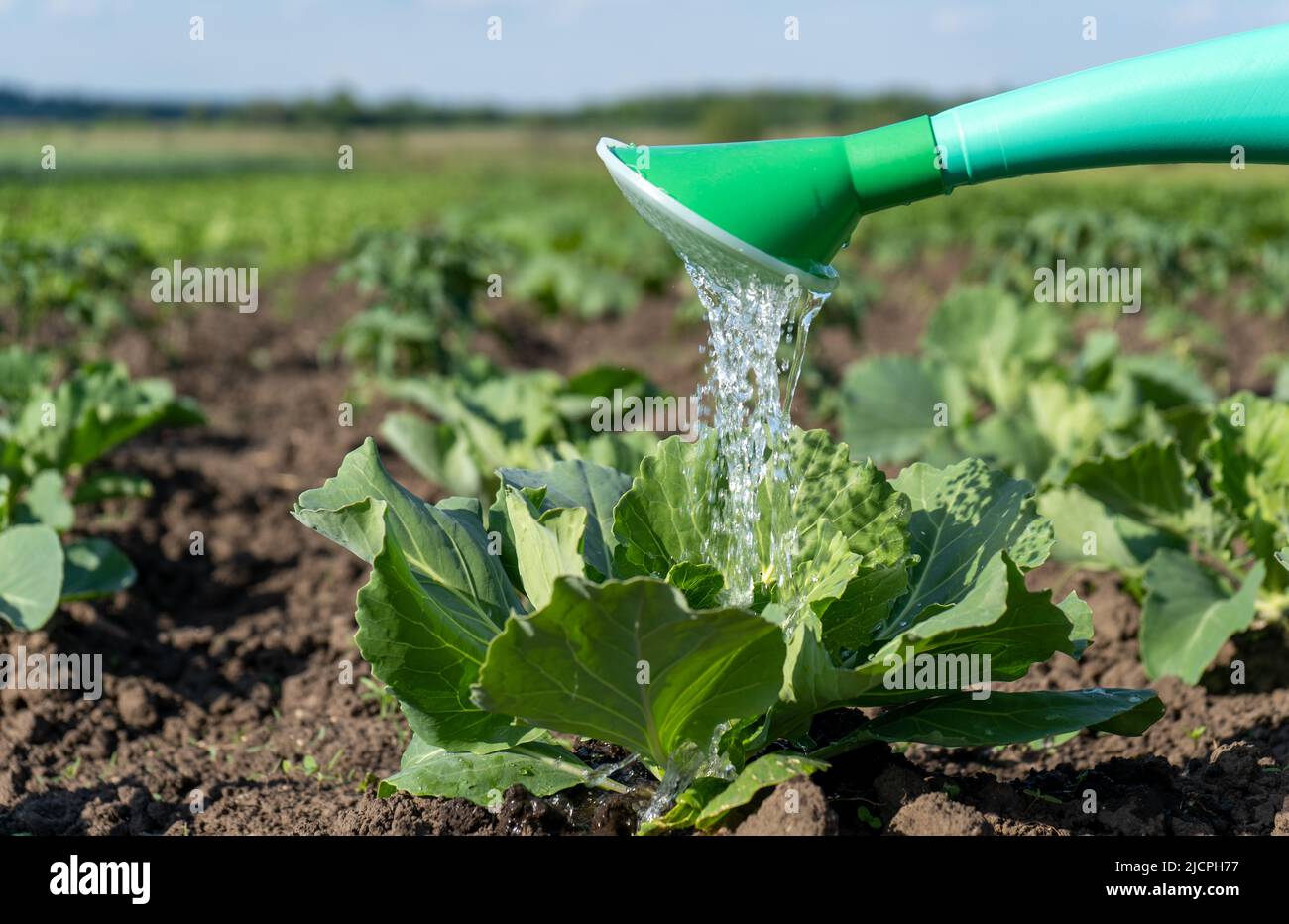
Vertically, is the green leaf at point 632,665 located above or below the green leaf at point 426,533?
below

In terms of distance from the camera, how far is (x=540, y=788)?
7.56 ft

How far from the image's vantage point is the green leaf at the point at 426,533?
2.31m

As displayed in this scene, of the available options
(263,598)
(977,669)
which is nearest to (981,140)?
(977,669)

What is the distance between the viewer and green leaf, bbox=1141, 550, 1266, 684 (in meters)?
3.00

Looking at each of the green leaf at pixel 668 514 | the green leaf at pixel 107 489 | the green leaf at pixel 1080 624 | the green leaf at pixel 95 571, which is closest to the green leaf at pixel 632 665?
the green leaf at pixel 668 514

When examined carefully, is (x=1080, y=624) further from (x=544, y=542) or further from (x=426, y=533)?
(x=426, y=533)

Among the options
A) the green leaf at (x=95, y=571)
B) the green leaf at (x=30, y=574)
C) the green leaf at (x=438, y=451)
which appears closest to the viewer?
the green leaf at (x=30, y=574)

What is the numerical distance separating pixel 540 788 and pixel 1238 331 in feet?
30.6

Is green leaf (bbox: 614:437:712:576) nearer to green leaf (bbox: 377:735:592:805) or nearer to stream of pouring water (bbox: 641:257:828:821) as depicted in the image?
stream of pouring water (bbox: 641:257:828:821)

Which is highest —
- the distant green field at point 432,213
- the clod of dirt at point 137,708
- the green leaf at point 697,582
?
the distant green field at point 432,213

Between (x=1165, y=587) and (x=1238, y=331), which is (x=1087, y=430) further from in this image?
(x=1238, y=331)

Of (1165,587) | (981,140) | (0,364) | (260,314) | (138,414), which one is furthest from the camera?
(260,314)

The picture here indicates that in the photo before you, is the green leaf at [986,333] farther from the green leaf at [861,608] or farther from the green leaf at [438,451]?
the green leaf at [861,608]

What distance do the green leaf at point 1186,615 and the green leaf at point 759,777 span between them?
51.4 inches
